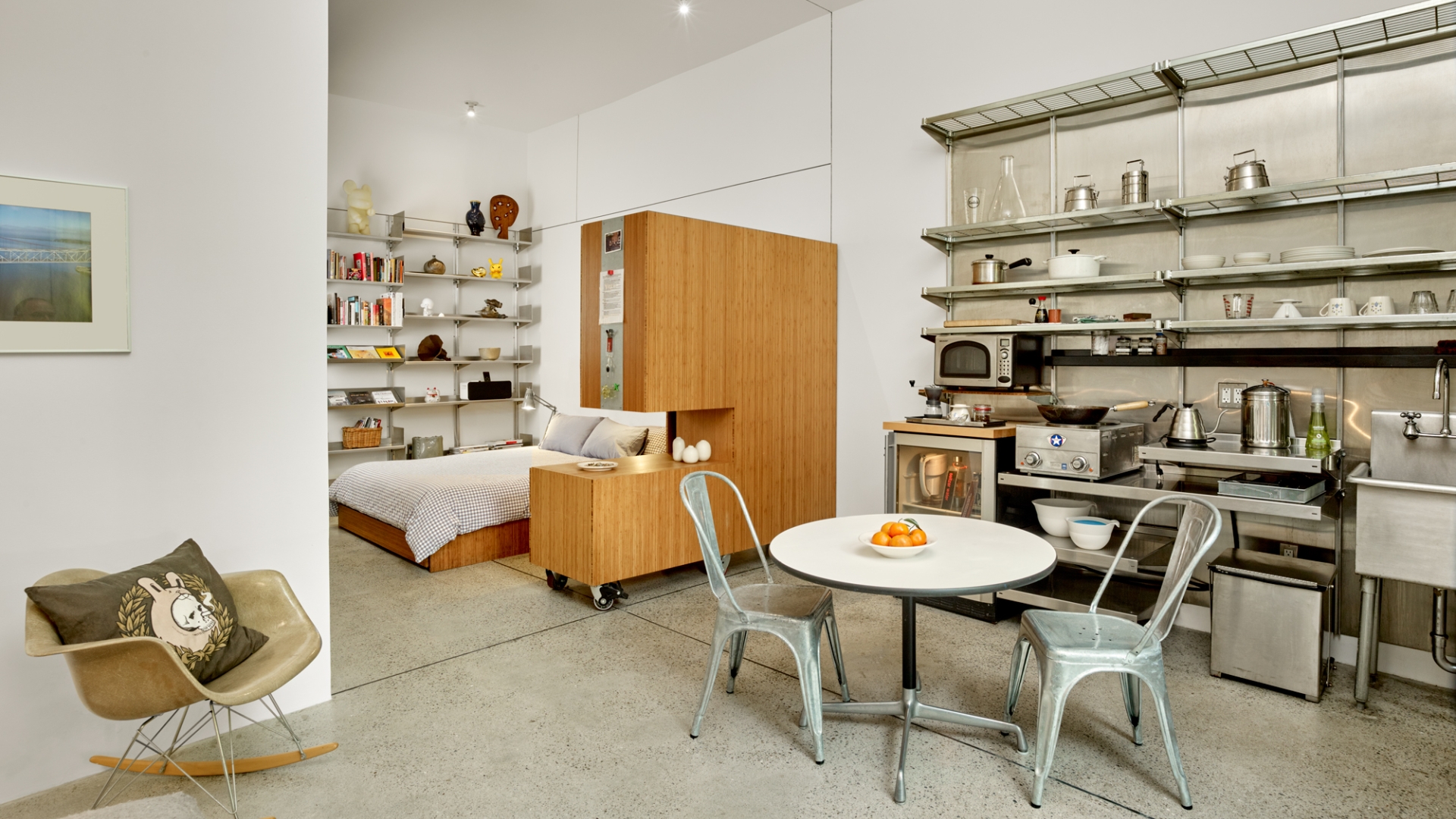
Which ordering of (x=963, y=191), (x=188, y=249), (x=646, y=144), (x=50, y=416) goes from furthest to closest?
(x=646, y=144) → (x=963, y=191) → (x=188, y=249) → (x=50, y=416)

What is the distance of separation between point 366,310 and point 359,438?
109 centimetres

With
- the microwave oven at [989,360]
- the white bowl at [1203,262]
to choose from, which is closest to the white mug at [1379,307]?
the white bowl at [1203,262]

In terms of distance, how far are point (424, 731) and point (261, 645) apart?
63 cm

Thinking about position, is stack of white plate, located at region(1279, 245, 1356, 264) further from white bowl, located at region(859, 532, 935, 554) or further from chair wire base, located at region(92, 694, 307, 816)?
chair wire base, located at region(92, 694, 307, 816)

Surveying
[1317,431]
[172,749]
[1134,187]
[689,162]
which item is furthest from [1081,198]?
[172,749]

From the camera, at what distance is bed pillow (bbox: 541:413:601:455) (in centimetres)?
639

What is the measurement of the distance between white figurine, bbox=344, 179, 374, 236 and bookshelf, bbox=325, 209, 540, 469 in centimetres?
8

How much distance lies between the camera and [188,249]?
103 inches

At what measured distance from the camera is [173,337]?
259 cm

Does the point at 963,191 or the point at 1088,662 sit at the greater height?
the point at 963,191

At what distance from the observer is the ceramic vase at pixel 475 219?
7.20 m

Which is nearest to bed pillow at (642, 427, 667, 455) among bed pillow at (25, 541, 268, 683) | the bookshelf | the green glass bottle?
the bookshelf

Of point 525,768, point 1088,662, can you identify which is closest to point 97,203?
point 525,768

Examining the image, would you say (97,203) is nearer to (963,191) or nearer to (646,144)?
(963,191)
